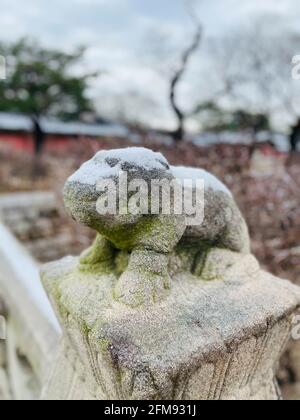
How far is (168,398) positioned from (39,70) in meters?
11.6

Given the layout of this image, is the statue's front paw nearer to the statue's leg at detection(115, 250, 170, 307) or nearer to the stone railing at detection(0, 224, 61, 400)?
the statue's leg at detection(115, 250, 170, 307)

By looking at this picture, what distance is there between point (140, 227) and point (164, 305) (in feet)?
0.76

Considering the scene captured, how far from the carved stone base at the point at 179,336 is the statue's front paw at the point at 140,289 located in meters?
0.02

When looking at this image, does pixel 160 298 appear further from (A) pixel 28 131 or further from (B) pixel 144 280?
(A) pixel 28 131

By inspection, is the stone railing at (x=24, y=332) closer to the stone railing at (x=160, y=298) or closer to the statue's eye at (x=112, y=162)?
the stone railing at (x=160, y=298)

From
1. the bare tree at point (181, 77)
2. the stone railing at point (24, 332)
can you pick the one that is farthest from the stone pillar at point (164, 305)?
the bare tree at point (181, 77)

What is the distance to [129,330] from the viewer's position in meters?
1.02

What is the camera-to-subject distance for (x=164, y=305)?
1104 mm

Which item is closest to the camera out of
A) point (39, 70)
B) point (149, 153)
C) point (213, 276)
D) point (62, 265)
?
point (149, 153)

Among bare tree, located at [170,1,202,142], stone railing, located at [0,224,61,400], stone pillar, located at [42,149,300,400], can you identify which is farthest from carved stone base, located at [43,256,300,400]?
bare tree, located at [170,1,202,142]

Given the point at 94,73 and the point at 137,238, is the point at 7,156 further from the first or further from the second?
the point at 137,238

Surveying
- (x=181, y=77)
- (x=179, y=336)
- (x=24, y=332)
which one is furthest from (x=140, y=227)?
(x=181, y=77)

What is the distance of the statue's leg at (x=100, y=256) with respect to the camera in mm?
1314
